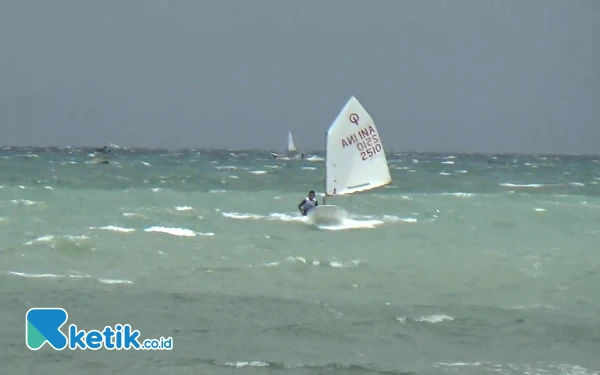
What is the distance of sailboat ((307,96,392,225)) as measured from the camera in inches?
1359

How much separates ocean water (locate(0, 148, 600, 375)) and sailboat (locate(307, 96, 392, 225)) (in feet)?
4.32

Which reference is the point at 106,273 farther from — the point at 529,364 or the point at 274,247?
the point at 529,364

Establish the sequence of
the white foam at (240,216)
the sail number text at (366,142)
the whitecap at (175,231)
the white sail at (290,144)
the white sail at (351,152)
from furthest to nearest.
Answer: the white sail at (290,144) → the white foam at (240,216) → the sail number text at (366,142) → the white sail at (351,152) → the whitecap at (175,231)

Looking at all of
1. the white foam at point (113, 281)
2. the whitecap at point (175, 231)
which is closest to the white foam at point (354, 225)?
the whitecap at point (175, 231)

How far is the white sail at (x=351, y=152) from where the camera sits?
114ft

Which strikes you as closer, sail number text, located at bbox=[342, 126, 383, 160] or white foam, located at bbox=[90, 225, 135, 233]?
white foam, located at bbox=[90, 225, 135, 233]

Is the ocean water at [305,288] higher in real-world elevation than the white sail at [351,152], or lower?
lower

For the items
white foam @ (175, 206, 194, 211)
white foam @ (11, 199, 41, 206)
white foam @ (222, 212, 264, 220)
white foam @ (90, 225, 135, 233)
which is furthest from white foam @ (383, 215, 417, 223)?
white foam @ (11, 199, 41, 206)

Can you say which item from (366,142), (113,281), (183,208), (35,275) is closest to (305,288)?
(113,281)

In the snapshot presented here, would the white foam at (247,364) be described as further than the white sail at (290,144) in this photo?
No

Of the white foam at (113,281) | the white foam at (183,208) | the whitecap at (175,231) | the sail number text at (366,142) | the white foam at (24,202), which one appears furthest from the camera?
the white foam at (24,202)

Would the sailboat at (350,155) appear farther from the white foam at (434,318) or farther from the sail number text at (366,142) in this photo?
the white foam at (434,318)

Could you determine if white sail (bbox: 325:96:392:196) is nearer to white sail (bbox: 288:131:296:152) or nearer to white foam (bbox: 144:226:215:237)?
white foam (bbox: 144:226:215:237)

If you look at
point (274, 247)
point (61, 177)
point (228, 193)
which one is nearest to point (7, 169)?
point (61, 177)
